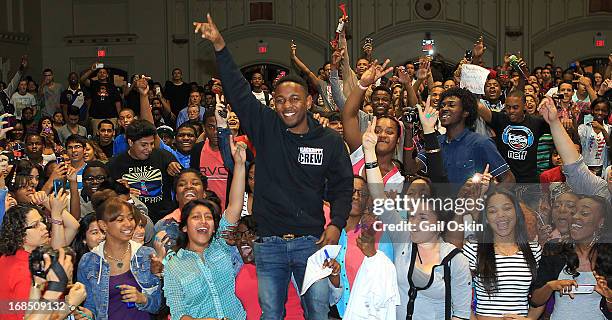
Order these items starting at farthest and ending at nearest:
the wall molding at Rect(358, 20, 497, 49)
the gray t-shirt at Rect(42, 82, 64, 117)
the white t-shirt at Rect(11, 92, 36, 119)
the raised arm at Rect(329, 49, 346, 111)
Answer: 1. the wall molding at Rect(358, 20, 497, 49)
2. the gray t-shirt at Rect(42, 82, 64, 117)
3. the white t-shirt at Rect(11, 92, 36, 119)
4. the raised arm at Rect(329, 49, 346, 111)

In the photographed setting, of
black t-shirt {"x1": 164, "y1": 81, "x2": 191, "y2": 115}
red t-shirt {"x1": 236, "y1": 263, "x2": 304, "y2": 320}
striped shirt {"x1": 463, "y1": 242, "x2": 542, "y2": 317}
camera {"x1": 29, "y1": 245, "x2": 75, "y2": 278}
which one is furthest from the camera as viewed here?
black t-shirt {"x1": 164, "y1": 81, "x2": 191, "y2": 115}

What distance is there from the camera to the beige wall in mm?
18859

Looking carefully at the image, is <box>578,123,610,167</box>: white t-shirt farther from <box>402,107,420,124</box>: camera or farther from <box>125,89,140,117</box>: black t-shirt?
<box>125,89,140,117</box>: black t-shirt

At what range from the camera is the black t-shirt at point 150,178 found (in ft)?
24.6

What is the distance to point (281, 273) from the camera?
5.29m

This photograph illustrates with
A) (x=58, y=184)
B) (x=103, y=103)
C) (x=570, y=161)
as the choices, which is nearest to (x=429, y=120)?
(x=570, y=161)

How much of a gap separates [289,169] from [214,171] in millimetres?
2529

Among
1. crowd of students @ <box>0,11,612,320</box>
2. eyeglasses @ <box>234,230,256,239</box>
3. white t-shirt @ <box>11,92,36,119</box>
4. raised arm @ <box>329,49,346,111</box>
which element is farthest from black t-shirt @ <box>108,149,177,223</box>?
white t-shirt @ <box>11,92,36,119</box>

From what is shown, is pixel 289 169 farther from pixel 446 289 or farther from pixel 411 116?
pixel 411 116

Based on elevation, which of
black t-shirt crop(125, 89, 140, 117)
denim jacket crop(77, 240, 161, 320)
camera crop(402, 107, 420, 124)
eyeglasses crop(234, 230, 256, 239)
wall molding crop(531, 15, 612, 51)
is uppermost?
wall molding crop(531, 15, 612, 51)

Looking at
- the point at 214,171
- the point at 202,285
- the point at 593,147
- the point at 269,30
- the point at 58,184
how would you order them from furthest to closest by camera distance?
1. the point at 269,30
2. the point at 593,147
3. the point at 58,184
4. the point at 214,171
5. the point at 202,285

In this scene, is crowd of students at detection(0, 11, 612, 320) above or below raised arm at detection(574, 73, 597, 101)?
below

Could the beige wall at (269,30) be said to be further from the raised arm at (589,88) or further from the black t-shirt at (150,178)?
the black t-shirt at (150,178)

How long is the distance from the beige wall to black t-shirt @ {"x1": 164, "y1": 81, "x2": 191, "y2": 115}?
3.75 metres
